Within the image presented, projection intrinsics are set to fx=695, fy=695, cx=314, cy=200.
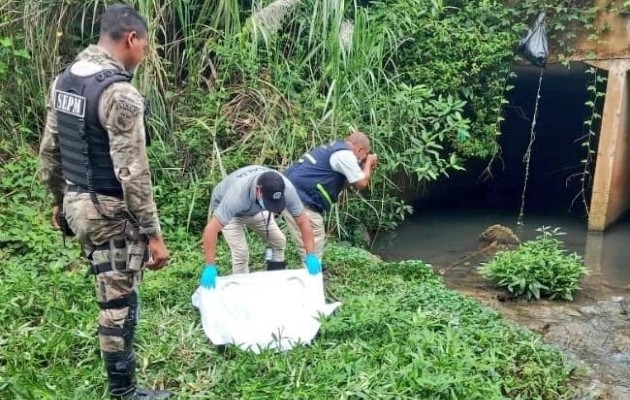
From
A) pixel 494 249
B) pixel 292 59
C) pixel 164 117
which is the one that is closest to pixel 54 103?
pixel 164 117

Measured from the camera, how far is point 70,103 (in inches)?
118

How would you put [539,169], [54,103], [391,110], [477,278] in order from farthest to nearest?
[539,169], [391,110], [477,278], [54,103]

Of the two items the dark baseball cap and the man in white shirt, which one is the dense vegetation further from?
the dark baseball cap

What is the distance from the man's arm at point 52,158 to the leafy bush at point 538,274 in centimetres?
381

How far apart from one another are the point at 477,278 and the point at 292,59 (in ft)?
9.16

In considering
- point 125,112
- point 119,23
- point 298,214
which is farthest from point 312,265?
point 119,23

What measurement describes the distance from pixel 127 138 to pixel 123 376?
117cm

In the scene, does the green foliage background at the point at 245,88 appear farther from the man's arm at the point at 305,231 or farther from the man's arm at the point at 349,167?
the man's arm at the point at 305,231

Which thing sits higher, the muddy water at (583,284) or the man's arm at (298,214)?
the man's arm at (298,214)

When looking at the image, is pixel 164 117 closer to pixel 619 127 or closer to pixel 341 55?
pixel 341 55

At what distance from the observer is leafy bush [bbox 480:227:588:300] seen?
5.75 metres

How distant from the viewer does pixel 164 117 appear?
263 inches

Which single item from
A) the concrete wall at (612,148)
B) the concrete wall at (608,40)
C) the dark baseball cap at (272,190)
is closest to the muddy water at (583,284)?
the concrete wall at (612,148)

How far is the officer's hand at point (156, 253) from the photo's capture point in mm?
3107
